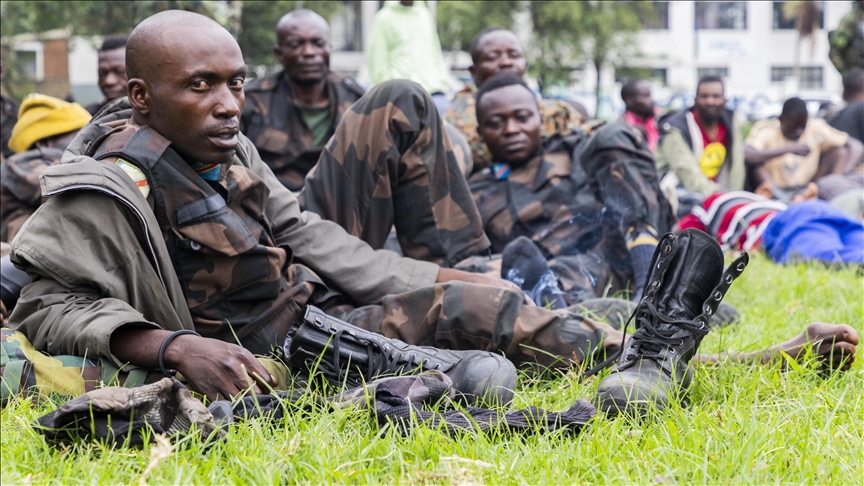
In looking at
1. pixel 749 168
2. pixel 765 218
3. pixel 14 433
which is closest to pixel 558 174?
pixel 765 218

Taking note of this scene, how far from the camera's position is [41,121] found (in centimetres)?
425

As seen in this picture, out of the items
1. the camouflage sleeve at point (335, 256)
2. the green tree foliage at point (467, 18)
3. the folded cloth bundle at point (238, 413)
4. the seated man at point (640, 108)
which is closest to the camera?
the folded cloth bundle at point (238, 413)

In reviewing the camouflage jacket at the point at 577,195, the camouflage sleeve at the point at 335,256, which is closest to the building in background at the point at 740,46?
the camouflage jacket at the point at 577,195

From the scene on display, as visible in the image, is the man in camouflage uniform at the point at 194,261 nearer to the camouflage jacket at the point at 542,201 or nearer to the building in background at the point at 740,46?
the camouflage jacket at the point at 542,201

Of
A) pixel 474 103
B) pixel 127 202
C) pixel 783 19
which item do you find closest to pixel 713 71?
pixel 783 19

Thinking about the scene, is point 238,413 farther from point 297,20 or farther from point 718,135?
point 718,135

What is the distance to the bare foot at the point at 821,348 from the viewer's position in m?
2.49

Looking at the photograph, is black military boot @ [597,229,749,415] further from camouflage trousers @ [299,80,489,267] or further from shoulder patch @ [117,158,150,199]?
shoulder patch @ [117,158,150,199]

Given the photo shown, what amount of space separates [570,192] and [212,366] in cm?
253

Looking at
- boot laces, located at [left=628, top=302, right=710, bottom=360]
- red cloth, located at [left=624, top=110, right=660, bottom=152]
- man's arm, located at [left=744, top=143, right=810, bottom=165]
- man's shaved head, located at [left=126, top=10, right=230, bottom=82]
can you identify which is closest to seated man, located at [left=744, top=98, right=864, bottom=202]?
man's arm, located at [left=744, top=143, right=810, bottom=165]

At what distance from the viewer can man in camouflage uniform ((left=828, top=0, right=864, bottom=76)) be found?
11.8 metres

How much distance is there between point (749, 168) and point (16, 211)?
617cm

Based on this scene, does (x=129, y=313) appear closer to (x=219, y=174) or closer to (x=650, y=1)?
(x=219, y=174)

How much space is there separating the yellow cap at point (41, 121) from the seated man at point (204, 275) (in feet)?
5.85
